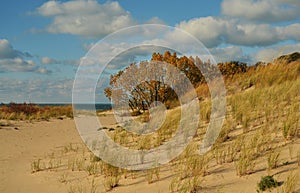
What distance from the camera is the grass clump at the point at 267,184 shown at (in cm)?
523

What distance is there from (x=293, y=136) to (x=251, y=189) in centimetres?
235

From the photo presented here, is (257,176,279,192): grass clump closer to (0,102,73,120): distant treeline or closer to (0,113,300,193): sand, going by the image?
(0,113,300,193): sand

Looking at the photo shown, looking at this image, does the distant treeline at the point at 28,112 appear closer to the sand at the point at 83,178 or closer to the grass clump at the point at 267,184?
the sand at the point at 83,178

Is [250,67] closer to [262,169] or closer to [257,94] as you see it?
[257,94]

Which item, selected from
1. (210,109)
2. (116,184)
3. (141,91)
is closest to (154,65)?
(141,91)

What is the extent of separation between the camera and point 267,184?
5.26 meters

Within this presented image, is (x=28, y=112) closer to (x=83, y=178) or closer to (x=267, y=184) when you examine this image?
(x=83, y=178)

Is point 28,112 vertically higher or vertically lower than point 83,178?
higher

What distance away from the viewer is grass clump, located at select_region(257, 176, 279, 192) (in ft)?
17.2

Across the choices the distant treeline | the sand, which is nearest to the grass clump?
the sand

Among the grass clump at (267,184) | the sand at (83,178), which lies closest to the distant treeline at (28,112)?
the sand at (83,178)

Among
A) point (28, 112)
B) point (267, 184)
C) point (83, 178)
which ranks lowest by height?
point (83, 178)

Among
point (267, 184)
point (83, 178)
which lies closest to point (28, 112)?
point (83, 178)

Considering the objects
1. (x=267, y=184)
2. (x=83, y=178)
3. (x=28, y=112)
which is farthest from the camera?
(x=28, y=112)
